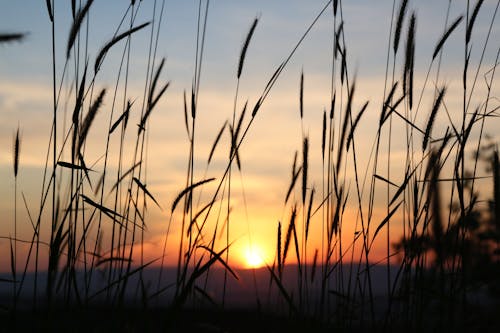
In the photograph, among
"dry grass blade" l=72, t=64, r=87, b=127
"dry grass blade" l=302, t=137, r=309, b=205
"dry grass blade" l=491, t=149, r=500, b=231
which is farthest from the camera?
"dry grass blade" l=302, t=137, r=309, b=205

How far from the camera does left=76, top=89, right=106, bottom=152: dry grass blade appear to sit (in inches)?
69.0

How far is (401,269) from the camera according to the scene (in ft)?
6.40

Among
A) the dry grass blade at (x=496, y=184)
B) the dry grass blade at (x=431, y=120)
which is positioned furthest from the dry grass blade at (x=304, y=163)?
the dry grass blade at (x=496, y=184)

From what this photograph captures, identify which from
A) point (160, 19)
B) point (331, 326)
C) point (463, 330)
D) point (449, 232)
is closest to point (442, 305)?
point (463, 330)

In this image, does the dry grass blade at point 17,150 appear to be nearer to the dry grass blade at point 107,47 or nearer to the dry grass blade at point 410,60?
the dry grass blade at point 107,47

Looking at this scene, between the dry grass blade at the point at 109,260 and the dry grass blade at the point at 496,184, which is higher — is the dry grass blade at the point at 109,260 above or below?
below

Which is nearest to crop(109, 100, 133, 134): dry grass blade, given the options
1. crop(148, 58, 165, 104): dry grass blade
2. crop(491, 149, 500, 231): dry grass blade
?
crop(148, 58, 165, 104): dry grass blade

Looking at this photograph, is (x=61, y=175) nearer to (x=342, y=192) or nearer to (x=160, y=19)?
(x=160, y=19)

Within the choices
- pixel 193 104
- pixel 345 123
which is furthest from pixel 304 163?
pixel 193 104

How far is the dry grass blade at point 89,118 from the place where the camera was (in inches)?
69.0

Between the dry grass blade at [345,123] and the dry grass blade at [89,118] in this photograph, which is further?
the dry grass blade at [345,123]

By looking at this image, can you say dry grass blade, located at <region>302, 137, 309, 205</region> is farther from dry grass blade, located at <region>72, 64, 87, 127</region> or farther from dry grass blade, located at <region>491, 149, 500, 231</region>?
dry grass blade, located at <region>72, 64, 87, 127</region>

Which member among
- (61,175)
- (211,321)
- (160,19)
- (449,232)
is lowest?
(211,321)

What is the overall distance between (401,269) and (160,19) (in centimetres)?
120
